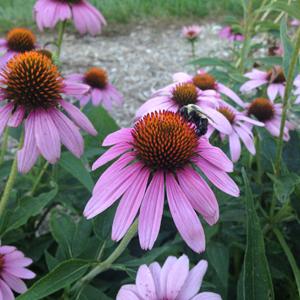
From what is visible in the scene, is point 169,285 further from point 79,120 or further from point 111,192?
point 79,120

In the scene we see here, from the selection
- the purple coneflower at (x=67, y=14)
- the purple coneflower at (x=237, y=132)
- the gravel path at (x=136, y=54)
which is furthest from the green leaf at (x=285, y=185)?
the gravel path at (x=136, y=54)

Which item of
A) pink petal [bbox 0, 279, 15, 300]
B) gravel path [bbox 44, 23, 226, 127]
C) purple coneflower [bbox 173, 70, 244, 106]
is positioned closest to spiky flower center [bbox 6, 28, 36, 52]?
purple coneflower [bbox 173, 70, 244, 106]

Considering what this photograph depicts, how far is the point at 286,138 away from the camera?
1147mm

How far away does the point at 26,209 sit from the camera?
0.94m

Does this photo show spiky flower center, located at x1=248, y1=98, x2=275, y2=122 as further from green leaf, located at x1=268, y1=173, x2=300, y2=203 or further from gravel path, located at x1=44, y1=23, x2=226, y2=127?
gravel path, located at x1=44, y1=23, x2=226, y2=127

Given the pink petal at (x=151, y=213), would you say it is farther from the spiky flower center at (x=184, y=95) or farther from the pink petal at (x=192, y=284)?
the spiky flower center at (x=184, y=95)

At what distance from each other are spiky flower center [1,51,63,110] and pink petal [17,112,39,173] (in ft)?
0.19

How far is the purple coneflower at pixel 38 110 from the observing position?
2.71 feet

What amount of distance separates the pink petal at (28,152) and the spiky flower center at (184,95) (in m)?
0.37

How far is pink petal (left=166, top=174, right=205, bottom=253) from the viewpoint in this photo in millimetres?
644

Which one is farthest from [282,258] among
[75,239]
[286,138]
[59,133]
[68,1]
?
[68,1]

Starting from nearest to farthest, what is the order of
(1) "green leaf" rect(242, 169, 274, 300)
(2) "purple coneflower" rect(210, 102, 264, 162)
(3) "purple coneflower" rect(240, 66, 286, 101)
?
(1) "green leaf" rect(242, 169, 274, 300), (2) "purple coneflower" rect(210, 102, 264, 162), (3) "purple coneflower" rect(240, 66, 286, 101)

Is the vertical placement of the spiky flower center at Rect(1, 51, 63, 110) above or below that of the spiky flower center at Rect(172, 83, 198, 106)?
above

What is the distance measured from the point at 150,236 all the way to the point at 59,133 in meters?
0.30
